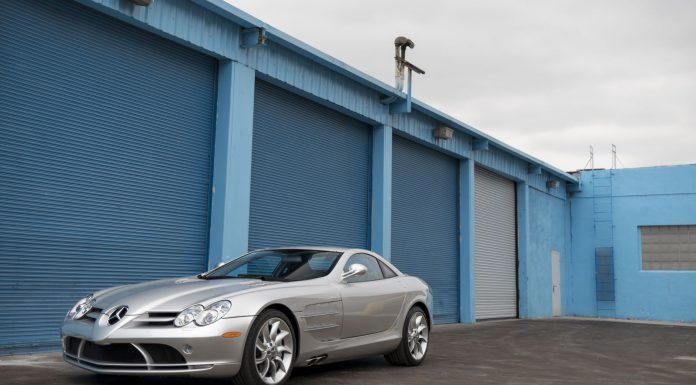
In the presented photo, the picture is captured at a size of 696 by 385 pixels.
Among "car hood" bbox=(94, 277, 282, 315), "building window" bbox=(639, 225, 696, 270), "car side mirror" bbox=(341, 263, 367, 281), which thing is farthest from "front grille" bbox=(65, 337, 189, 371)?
"building window" bbox=(639, 225, 696, 270)

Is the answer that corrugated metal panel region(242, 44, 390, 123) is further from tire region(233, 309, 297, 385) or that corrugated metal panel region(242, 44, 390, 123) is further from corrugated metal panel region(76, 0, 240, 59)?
tire region(233, 309, 297, 385)

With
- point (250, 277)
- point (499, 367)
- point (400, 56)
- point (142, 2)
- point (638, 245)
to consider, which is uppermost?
point (400, 56)

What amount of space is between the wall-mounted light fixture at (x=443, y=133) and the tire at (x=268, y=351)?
11.6m

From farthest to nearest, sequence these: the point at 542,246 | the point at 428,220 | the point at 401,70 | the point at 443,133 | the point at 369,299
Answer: the point at 542,246
the point at 428,220
the point at 443,133
the point at 401,70
the point at 369,299

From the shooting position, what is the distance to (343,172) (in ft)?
47.1

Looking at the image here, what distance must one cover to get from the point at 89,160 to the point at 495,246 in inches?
575

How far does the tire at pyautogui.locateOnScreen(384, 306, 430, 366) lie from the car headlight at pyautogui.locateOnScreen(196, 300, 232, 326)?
9.69 ft

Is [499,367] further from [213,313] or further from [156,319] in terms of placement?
[156,319]

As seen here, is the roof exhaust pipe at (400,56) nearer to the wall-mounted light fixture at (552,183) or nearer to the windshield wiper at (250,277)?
the windshield wiper at (250,277)

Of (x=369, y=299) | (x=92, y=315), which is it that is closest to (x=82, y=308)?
(x=92, y=315)

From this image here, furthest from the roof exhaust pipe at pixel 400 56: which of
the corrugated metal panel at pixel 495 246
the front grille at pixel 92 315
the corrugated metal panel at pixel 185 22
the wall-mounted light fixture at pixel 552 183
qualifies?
the wall-mounted light fixture at pixel 552 183

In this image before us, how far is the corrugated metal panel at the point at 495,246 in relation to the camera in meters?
20.1

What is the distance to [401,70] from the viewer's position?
52.0 feet

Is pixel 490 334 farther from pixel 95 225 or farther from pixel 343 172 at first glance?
pixel 95 225
